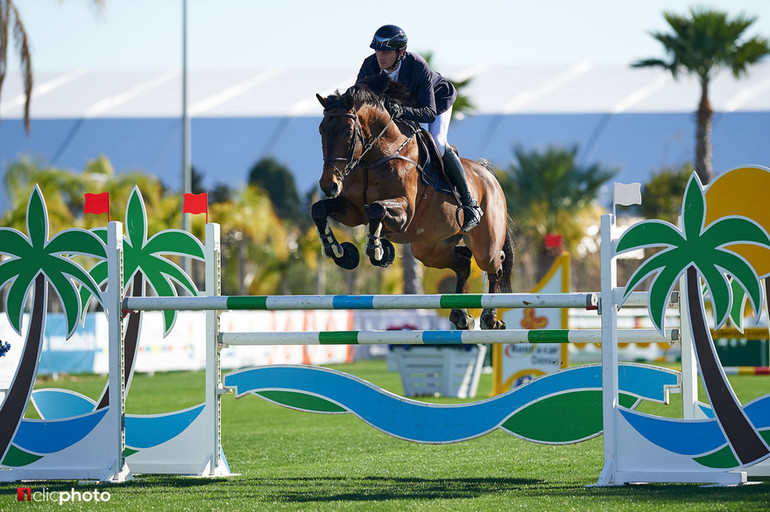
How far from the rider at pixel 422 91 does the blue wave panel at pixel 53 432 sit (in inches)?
103

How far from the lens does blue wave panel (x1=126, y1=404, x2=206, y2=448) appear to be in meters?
6.09

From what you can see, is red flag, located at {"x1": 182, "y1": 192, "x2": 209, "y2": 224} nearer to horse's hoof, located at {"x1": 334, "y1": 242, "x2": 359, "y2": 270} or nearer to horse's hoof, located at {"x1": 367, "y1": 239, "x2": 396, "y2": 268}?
horse's hoof, located at {"x1": 334, "y1": 242, "x2": 359, "y2": 270}

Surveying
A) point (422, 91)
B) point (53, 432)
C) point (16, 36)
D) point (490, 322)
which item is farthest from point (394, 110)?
point (16, 36)

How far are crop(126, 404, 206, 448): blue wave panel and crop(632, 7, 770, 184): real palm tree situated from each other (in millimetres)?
17339

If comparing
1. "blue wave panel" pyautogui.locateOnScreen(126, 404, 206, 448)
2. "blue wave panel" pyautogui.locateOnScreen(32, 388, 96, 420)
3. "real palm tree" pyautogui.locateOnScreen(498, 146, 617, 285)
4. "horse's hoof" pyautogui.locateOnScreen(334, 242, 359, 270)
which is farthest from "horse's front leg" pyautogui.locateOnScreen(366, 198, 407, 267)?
"real palm tree" pyautogui.locateOnScreen(498, 146, 617, 285)

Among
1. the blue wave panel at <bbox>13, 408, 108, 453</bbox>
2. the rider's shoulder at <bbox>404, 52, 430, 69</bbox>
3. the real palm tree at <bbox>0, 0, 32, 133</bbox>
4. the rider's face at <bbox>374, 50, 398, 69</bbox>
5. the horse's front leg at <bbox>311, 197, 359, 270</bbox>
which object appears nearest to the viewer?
the blue wave panel at <bbox>13, 408, 108, 453</bbox>

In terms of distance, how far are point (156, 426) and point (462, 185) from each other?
8.23ft

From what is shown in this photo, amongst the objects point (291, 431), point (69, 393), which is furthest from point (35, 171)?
point (69, 393)

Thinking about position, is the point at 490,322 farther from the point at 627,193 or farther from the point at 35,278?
the point at 35,278

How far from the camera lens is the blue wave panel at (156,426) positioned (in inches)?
240

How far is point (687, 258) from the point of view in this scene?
5098mm

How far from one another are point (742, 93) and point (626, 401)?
31.1 m

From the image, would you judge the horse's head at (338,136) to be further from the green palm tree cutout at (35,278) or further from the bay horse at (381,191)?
the green palm tree cutout at (35,278)

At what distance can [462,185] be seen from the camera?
652 cm
